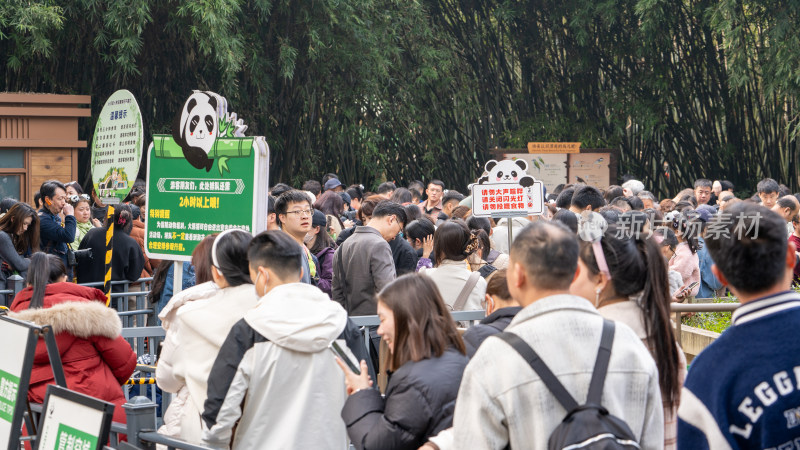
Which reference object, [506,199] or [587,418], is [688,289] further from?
[587,418]

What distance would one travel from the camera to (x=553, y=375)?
2.18 m

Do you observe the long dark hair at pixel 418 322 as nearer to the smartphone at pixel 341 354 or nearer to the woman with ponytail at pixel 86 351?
the smartphone at pixel 341 354

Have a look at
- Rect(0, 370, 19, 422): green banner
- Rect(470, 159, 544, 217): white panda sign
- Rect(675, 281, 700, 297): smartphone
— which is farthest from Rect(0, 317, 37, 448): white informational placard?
Rect(470, 159, 544, 217): white panda sign

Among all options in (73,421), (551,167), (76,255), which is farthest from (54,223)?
(551,167)

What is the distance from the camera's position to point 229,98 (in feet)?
50.8

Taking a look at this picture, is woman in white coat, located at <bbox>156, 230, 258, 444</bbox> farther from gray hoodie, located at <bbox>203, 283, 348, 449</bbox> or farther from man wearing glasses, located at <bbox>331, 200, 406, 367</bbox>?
man wearing glasses, located at <bbox>331, 200, 406, 367</bbox>

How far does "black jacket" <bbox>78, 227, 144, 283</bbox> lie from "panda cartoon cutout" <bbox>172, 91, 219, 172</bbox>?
9.91ft

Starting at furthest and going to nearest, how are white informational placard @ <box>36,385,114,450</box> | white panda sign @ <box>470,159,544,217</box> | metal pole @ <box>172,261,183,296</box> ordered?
white panda sign @ <box>470,159,544,217</box> → metal pole @ <box>172,261,183,296</box> → white informational placard @ <box>36,385,114,450</box>

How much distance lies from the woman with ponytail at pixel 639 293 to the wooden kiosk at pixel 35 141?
10272mm

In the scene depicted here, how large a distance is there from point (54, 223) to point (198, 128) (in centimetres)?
359

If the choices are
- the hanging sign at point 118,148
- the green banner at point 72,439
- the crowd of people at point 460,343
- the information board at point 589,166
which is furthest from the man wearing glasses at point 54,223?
the information board at point 589,166

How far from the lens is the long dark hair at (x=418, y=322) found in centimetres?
283

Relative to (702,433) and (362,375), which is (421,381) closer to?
(362,375)

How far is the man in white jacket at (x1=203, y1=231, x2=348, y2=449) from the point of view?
3.15 metres
